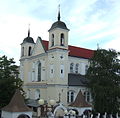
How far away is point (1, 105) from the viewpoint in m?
39.9

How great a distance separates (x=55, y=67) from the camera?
49.9 meters

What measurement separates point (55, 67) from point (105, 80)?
32.9 feet

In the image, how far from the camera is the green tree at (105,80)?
43.8m

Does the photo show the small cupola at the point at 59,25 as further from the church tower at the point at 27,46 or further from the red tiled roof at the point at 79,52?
the church tower at the point at 27,46

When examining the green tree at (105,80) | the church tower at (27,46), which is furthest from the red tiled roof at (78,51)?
the green tree at (105,80)

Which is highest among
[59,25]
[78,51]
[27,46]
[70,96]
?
[59,25]

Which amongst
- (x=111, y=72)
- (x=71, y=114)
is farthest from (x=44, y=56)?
(x=71, y=114)

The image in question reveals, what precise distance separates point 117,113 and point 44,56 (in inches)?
756

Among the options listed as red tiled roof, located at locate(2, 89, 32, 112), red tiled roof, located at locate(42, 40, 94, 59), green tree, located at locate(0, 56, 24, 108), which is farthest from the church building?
red tiled roof, located at locate(2, 89, 32, 112)

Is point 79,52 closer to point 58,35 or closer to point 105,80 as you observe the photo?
point 58,35

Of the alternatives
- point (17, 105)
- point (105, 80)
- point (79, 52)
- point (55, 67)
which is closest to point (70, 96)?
point (55, 67)

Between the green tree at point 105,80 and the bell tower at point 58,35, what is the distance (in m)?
7.38

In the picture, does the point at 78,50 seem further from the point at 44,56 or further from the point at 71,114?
the point at 71,114

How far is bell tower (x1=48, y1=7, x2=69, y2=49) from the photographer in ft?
166
